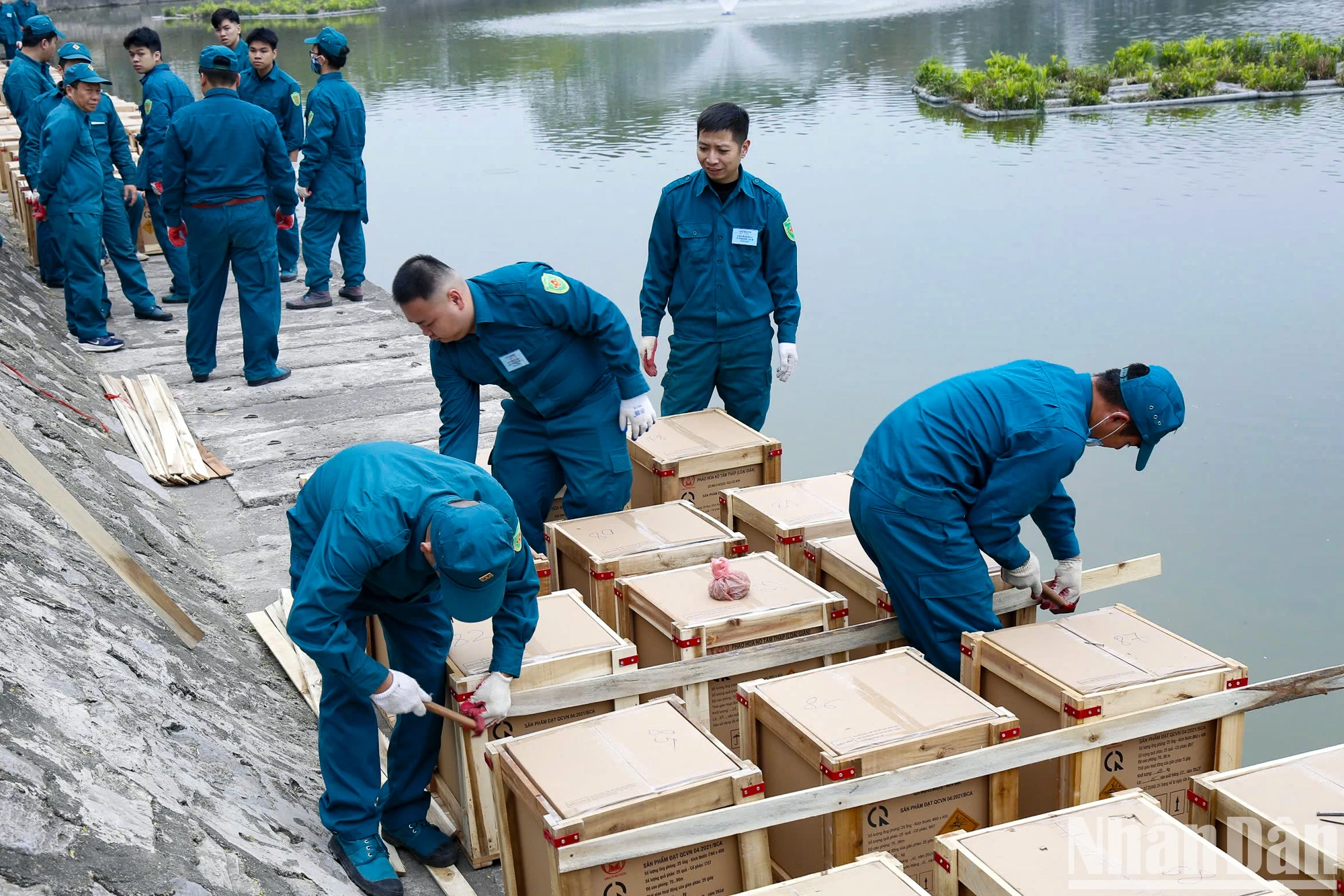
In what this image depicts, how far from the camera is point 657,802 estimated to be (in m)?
2.87

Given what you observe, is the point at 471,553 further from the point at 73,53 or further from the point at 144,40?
the point at 144,40

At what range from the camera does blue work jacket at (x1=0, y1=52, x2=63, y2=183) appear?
8852 mm

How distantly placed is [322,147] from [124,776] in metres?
6.86

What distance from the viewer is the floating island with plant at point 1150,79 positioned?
15789mm

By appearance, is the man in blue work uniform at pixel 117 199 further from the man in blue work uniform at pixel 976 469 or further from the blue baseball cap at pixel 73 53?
the man in blue work uniform at pixel 976 469

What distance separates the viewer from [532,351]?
426 centimetres

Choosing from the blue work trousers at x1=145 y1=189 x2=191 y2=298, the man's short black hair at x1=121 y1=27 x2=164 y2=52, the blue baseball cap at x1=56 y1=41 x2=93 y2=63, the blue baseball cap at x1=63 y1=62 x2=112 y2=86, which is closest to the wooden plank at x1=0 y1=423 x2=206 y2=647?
the blue baseball cap at x1=63 y1=62 x2=112 y2=86

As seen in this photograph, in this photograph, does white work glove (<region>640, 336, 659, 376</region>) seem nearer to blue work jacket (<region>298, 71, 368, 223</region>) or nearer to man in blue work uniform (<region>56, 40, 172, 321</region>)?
blue work jacket (<region>298, 71, 368, 223</region>)

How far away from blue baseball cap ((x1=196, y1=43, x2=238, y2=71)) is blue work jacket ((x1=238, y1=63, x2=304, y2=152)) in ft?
6.18

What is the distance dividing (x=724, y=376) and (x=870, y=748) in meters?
2.80

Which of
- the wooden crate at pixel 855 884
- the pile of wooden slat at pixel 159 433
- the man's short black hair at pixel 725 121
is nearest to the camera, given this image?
the wooden crate at pixel 855 884

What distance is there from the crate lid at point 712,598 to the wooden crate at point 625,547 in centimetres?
10

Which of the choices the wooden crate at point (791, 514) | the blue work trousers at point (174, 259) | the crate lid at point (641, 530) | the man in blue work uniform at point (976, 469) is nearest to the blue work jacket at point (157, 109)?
the blue work trousers at point (174, 259)

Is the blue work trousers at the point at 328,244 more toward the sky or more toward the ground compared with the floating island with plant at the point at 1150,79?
more toward the ground
